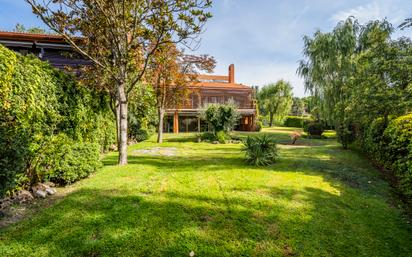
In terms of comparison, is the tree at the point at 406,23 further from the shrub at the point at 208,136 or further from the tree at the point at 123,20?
the shrub at the point at 208,136

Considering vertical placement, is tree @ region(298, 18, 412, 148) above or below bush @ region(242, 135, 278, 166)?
above

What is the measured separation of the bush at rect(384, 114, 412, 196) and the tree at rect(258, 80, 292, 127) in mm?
30916

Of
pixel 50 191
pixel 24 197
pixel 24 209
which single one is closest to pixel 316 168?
pixel 50 191

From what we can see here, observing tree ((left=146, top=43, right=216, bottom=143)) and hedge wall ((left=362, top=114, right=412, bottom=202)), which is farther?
tree ((left=146, top=43, right=216, bottom=143))

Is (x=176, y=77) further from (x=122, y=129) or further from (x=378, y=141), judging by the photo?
(x=378, y=141)

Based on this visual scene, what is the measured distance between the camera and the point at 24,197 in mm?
4219

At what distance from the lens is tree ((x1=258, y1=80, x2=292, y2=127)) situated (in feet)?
118

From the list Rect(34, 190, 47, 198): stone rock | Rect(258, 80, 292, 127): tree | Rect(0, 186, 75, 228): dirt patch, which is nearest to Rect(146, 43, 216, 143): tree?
Rect(34, 190, 47, 198): stone rock

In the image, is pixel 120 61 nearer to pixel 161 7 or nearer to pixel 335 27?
pixel 161 7

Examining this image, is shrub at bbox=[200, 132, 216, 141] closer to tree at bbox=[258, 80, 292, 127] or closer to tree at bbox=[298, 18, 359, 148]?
tree at bbox=[298, 18, 359, 148]

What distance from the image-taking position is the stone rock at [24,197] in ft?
13.6

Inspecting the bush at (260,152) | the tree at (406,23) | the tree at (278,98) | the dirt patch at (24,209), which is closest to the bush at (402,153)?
the bush at (260,152)

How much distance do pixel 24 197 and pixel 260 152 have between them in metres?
6.79

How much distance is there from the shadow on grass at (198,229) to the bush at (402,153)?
4.66 feet
